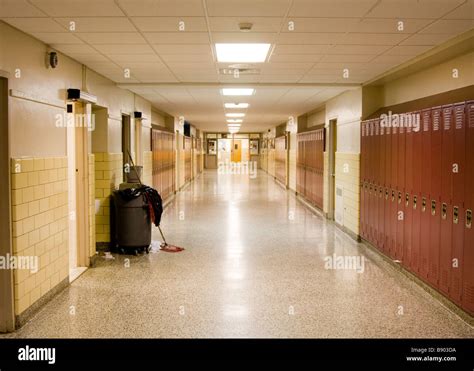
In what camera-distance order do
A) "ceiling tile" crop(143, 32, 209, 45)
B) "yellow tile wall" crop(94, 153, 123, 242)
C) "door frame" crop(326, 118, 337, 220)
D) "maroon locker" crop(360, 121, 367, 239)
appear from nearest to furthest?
"ceiling tile" crop(143, 32, 209, 45), "yellow tile wall" crop(94, 153, 123, 242), "maroon locker" crop(360, 121, 367, 239), "door frame" crop(326, 118, 337, 220)

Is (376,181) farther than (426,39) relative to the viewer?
Yes

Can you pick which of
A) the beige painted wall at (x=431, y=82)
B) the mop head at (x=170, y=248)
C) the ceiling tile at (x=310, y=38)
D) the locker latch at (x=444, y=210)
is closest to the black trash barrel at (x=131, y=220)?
the mop head at (x=170, y=248)

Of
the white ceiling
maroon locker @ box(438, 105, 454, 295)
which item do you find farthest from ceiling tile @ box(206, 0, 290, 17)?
maroon locker @ box(438, 105, 454, 295)

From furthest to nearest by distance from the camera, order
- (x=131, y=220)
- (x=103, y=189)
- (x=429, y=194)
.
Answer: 1. (x=103, y=189)
2. (x=131, y=220)
3. (x=429, y=194)

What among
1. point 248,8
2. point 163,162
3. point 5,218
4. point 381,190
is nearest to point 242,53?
point 248,8

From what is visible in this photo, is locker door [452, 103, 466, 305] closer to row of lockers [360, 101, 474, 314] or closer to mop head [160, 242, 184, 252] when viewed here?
row of lockers [360, 101, 474, 314]

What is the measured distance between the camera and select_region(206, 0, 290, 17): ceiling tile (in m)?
→ 3.36

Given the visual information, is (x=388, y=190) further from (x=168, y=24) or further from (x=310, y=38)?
(x=168, y=24)

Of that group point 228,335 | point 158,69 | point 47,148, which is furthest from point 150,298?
point 158,69

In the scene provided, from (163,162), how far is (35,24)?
8302mm

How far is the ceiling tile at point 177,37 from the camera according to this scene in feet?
14.1

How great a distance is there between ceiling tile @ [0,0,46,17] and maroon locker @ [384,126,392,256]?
13.6 ft

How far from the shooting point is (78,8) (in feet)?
11.4
